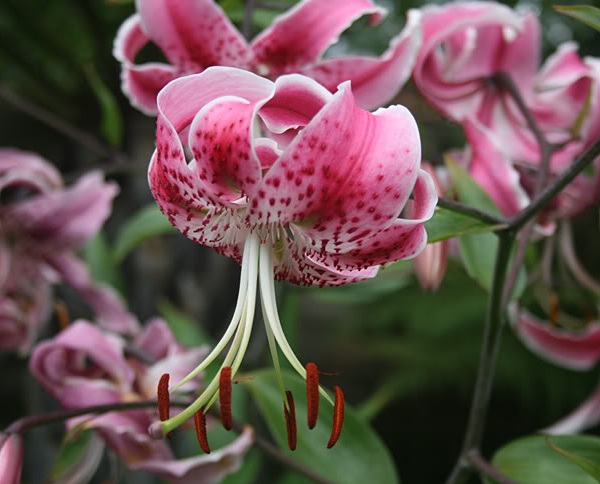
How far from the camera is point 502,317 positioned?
416 mm

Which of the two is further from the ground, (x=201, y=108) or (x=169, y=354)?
(x=201, y=108)

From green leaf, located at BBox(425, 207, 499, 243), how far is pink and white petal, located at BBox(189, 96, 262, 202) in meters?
0.11

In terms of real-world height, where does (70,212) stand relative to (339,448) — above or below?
above

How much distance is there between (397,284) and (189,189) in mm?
596

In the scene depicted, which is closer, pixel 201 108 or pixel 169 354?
pixel 201 108

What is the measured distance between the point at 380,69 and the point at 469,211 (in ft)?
0.40

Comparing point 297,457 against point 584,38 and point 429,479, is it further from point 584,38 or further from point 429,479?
point 429,479

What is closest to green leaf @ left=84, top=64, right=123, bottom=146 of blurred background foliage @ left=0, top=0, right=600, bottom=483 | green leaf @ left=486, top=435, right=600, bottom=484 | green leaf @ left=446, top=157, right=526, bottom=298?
blurred background foliage @ left=0, top=0, right=600, bottom=483

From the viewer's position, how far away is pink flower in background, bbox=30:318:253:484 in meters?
0.47

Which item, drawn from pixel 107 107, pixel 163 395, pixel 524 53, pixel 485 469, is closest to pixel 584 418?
pixel 485 469

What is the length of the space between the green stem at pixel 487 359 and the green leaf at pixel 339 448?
82 mm

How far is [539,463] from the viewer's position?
448mm

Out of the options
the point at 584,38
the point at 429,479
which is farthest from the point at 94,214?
the point at 429,479

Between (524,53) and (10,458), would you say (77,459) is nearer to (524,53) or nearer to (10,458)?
(10,458)
